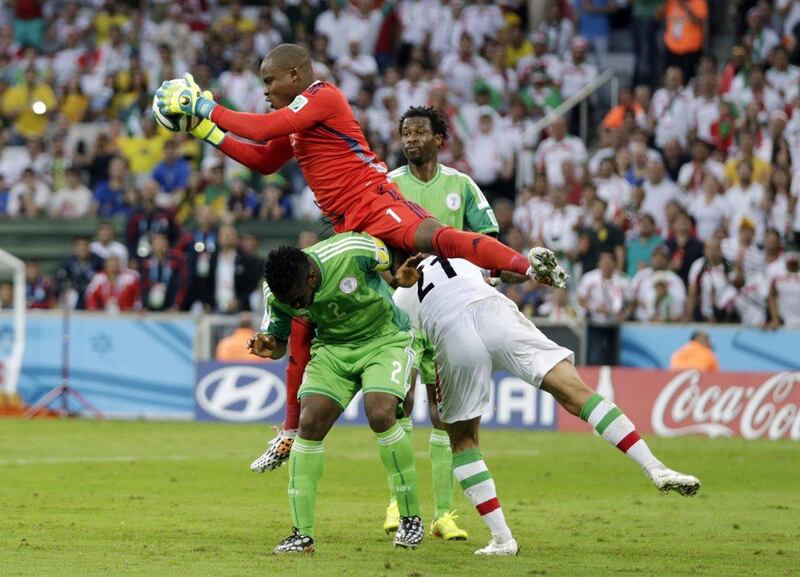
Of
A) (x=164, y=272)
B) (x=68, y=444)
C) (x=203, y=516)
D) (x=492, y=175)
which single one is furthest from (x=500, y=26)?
(x=203, y=516)

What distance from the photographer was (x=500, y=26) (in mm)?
27156

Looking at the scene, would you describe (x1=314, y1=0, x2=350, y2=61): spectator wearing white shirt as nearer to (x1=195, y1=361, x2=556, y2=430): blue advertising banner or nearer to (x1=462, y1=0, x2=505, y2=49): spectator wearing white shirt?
(x1=462, y1=0, x2=505, y2=49): spectator wearing white shirt

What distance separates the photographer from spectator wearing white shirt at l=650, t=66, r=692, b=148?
24.1 metres

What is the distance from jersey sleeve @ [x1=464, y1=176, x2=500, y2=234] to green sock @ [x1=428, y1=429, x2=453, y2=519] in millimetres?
1473

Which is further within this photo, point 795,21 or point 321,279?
point 795,21

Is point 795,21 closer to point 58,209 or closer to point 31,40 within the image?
point 58,209

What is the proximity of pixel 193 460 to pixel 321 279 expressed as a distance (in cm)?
769

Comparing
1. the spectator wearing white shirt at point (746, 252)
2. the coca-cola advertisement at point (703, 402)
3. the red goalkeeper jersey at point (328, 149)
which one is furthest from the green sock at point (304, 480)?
the spectator wearing white shirt at point (746, 252)

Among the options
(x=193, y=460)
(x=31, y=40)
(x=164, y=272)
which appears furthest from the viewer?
(x=31, y=40)

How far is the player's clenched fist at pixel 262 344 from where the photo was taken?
31.6 ft

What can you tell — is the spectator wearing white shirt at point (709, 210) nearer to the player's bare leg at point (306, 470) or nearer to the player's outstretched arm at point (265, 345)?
the player's outstretched arm at point (265, 345)

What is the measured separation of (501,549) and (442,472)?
4.30 feet

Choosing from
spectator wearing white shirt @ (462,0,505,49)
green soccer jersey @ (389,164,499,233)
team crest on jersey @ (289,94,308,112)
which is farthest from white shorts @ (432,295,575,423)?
spectator wearing white shirt @ (462,0,505,49)

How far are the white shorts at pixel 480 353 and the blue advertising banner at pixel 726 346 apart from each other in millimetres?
11382
